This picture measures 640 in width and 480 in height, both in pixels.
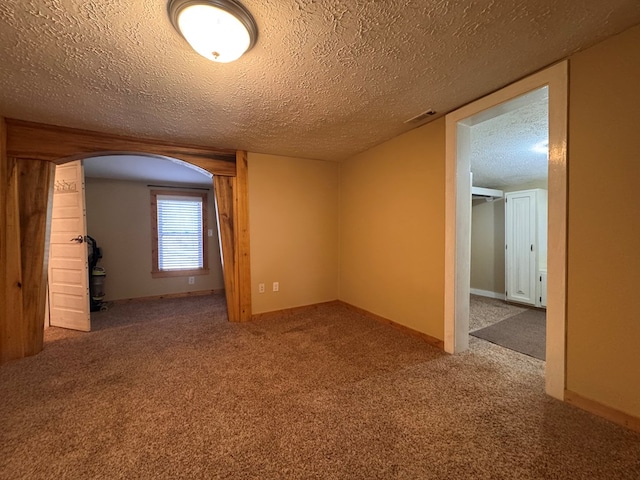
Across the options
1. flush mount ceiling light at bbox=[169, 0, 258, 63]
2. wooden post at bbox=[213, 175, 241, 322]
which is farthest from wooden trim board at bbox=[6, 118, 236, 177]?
flush mount ceiling light at bbox=[169, 0, 258, 63]

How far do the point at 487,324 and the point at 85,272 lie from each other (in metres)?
4.95

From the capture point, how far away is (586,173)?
154cm

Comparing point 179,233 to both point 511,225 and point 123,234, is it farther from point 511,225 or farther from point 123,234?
point 511,225

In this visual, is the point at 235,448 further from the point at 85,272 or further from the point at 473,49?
the point at 85,272

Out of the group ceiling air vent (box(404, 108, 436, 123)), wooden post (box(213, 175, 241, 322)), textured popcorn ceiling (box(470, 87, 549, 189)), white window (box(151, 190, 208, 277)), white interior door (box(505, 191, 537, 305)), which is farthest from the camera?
white window (box(151, 190, 208, 277))

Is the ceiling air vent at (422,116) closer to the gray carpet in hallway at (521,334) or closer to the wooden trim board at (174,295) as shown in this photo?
the gray carpet in hallway at (521,334)

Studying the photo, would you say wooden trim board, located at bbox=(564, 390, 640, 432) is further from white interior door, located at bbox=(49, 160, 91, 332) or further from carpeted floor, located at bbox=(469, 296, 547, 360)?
white interior door, located at bbox=(49, 160, 91, 332)

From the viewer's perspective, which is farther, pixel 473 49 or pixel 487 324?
pixel 487 324

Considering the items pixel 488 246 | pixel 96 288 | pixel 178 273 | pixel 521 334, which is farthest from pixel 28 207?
pixel 488 246

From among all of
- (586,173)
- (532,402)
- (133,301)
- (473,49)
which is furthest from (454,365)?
(133,301)

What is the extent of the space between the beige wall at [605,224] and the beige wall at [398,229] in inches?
37.5

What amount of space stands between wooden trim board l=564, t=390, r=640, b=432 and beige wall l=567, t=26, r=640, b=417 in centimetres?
3

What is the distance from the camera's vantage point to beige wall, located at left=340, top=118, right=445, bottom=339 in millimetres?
2514

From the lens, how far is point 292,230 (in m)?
3.68
